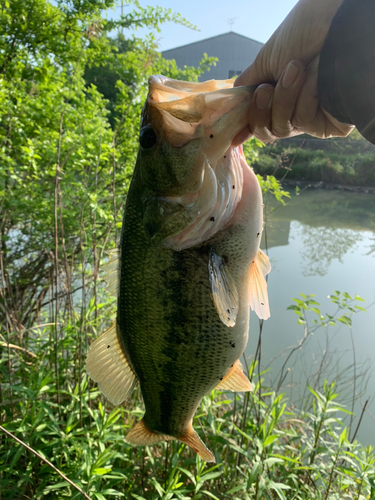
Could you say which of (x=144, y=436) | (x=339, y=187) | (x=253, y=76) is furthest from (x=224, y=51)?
(x=144, y=436)

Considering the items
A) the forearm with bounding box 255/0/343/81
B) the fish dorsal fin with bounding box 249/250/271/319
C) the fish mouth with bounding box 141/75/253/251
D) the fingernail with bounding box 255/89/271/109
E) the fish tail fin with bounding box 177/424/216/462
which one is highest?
the forearm with bounding box 255/0/343/81

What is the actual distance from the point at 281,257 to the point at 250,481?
22.4 ft

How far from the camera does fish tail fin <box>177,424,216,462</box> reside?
56.2 inches

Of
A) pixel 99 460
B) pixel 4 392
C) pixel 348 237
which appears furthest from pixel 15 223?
pixel 348 237

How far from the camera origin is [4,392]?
2.88 m

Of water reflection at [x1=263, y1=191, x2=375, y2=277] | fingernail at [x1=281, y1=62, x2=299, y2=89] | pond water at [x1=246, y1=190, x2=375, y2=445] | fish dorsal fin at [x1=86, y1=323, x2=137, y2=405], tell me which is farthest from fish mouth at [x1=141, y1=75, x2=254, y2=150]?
water reflection at [x1=263, y1=191, x2=375, y2=277]

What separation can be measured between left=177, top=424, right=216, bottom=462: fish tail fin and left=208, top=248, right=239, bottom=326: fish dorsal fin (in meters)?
0.68

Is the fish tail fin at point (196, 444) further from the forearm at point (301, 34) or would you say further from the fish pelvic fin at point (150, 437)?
the forearm at point (301, 34)

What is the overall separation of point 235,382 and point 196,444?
337mm

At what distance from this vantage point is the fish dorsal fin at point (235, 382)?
1.49 meters

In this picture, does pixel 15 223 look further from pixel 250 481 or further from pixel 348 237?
pixel 348 237

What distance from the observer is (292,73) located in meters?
1.01

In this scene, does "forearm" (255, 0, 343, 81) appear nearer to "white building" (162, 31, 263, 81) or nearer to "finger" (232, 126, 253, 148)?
"finger" (232, 126, 253, 148)

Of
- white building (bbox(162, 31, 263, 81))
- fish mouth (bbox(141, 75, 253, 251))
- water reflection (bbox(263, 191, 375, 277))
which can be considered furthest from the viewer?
white building (bbox(162, 31, 263, 81))
